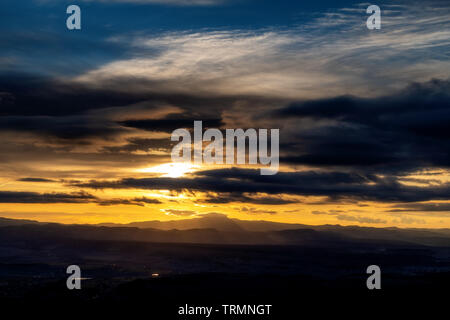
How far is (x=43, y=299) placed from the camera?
113 metres

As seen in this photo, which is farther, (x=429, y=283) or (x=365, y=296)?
(x=429, y=283)
